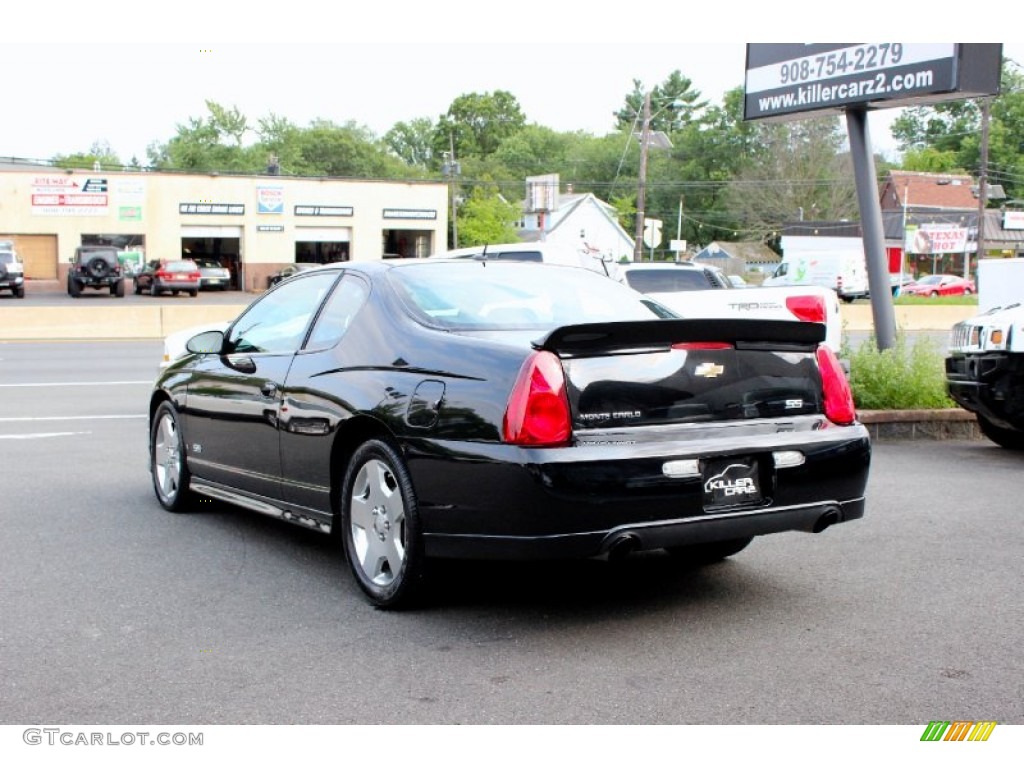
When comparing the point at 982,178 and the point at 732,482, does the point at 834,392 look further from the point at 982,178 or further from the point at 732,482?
the point at 982,178

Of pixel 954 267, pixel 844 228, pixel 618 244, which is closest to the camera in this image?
pixel 844 228

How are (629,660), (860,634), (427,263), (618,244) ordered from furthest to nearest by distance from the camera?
(618,244), (427,263), (860,634), (629,660)

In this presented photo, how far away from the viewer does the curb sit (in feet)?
36.0

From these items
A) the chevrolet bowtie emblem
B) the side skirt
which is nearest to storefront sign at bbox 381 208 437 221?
the side skirt

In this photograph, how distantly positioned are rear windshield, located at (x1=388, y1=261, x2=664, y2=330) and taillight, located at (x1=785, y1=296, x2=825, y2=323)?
212 inches

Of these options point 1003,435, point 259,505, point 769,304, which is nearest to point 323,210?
point 769,304

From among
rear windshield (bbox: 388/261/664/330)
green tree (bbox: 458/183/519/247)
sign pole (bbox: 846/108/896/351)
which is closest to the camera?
rear windshield (bbox: 388/261/664/330)

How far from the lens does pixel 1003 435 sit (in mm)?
10438

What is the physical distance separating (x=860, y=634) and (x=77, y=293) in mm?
47522

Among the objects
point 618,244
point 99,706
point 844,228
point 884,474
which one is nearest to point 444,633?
point 99,706

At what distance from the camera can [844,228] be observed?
241ft

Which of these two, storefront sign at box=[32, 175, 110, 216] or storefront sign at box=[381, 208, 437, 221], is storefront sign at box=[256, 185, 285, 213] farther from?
storefront sign at box=[32, 175, 110, 216]

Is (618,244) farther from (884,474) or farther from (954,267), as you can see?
(884,474)

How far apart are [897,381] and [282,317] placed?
6.61 meters
